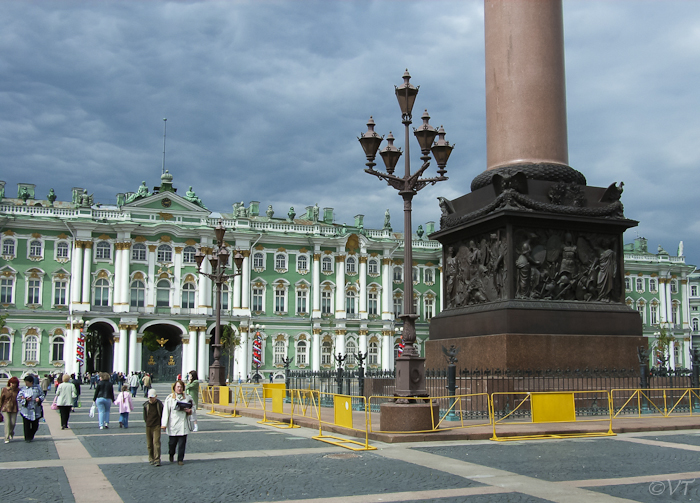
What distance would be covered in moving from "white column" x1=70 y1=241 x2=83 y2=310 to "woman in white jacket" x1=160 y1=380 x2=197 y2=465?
5730 centimetres

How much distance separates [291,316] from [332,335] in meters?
4.59

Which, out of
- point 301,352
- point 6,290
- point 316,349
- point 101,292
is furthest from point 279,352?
point 6,290

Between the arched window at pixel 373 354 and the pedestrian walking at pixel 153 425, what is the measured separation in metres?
64.5

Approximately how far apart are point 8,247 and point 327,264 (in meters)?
29.1

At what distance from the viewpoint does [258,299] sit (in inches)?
2913

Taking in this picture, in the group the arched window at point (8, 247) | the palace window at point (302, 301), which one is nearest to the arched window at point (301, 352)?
the palace window at point (302, 301)

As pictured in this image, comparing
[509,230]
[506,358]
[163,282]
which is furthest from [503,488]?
[163,282]

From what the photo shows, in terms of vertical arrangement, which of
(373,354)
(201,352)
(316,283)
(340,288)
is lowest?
(373,354)

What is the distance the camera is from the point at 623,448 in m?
13.2

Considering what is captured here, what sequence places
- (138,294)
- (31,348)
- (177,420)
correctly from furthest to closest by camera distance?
(138,294) → (31,348) → (177,420)

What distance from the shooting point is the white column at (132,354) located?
66.1 metres

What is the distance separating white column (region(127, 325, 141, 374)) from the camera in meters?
66.1

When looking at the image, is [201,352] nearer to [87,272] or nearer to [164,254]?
[164,254]

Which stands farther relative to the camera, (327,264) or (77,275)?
(327,264)
